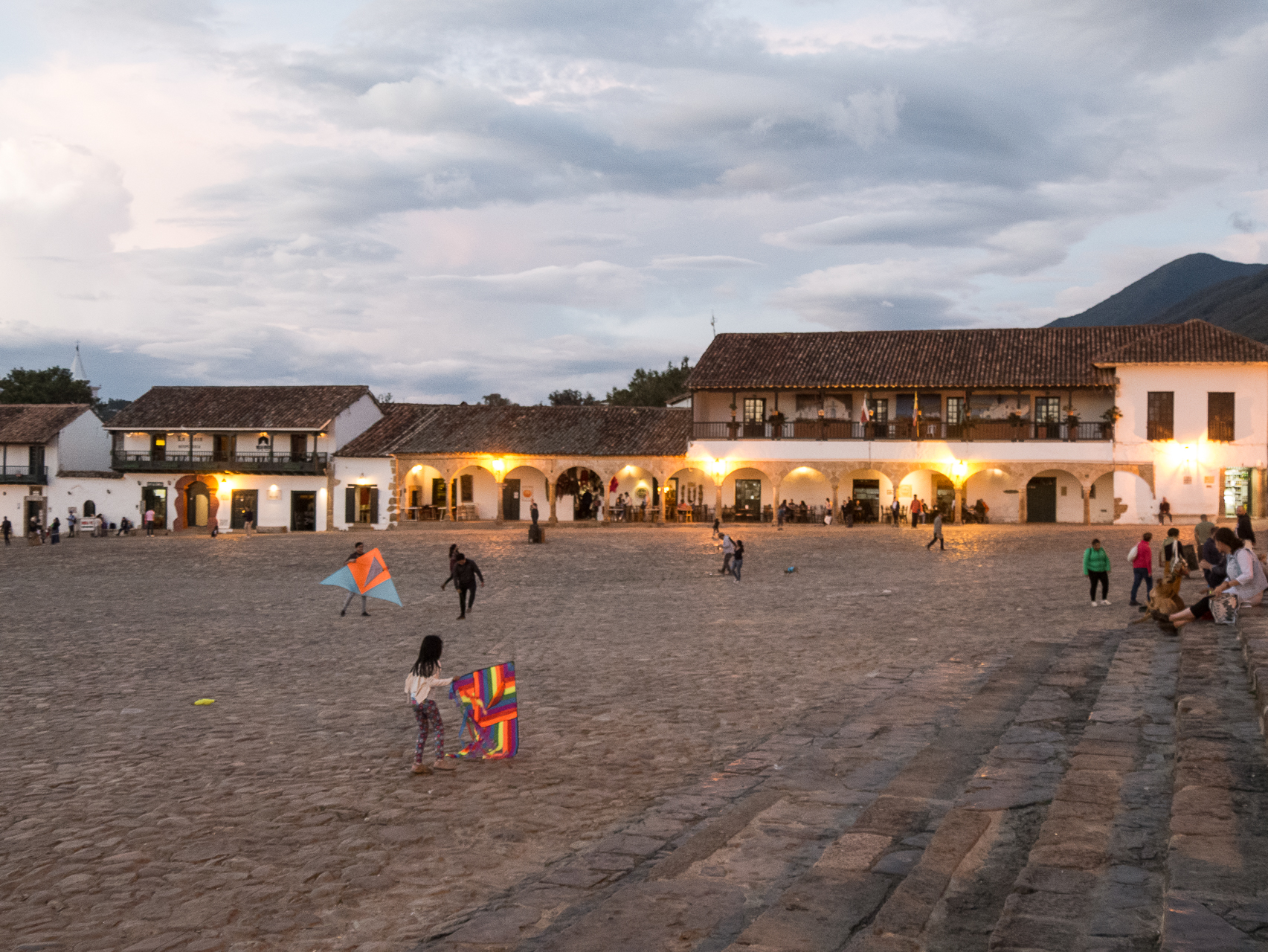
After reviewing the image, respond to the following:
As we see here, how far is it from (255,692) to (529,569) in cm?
1302

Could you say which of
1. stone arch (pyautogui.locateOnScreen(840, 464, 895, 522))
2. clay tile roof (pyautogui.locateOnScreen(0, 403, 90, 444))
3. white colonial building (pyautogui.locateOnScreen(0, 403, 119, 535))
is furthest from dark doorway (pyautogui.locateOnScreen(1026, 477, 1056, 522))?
clay tile roof (pyautogui.locateOnScreen(0, 403, 90, 444))

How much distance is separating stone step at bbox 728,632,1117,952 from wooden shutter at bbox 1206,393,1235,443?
94.6 ft

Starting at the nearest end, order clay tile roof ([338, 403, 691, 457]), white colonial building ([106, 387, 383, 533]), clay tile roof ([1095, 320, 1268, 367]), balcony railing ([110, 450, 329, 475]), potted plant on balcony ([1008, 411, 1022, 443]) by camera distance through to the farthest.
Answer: clay tile roof ([1095, 320, 1268, 367])
potted plant on balcony ([1008, 411, 1022, 443])
clay tile roof ([338, 403, 691, 457])
balcony railing ([110, 450, 329, 475])
white colonial building ([106, 387, 383, 533])

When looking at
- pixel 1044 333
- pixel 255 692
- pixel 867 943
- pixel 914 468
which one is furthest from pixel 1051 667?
pixel 1044 333

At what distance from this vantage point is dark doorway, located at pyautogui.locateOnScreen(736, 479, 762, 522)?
3734cm

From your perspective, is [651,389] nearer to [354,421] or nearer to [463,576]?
[354,421]

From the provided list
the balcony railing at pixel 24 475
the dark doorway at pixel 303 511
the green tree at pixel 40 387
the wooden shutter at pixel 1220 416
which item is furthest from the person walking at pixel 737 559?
the green tree at pixel 40 387

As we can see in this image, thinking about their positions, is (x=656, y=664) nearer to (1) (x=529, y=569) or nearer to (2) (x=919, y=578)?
(2) (x=919, y=578)

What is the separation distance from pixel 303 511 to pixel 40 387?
73.9 feet

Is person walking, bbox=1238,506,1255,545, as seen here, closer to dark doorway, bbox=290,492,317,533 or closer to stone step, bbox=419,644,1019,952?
stone step, bbox=419,644,1019,952

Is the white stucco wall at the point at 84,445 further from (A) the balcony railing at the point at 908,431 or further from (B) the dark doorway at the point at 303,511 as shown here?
(A) the balcony railing at the point at 908,431

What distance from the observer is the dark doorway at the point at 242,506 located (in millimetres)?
42250

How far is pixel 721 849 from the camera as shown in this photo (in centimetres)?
514

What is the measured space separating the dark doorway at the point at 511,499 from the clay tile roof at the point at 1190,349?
20610mm
